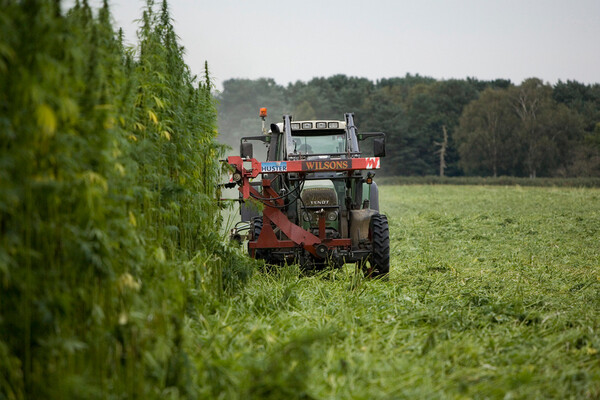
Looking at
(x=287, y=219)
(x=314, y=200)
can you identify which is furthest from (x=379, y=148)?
(x=287, y=219)

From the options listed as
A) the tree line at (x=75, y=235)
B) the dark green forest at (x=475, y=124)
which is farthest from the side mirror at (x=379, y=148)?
the dark green forest at (x=475, y=124)

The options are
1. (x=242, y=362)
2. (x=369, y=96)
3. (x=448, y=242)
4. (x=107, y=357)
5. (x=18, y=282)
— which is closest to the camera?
(x=18, y=282)

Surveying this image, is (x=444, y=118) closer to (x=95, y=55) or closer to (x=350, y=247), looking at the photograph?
(x=350, y=247)

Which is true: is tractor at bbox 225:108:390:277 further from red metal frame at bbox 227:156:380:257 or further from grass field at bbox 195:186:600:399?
grass field at bbox 195:186:600:399

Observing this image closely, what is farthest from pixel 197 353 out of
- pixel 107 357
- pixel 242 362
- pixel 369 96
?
pixel 369 96

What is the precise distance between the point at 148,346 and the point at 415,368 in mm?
1827

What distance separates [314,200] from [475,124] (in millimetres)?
64685

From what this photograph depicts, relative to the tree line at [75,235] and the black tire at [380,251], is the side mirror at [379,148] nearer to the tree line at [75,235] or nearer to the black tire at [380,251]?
the black tire at [380,251]

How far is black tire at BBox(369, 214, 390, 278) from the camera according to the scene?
9.49m

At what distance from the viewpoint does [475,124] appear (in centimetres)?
7150

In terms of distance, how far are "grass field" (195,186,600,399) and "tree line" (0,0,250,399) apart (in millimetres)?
466

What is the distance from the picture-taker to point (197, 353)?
15.5 ft

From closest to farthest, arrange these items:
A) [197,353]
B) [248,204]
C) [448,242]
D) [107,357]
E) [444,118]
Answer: [107,357]
[197,353]
[248,204]
[448,242]
[444,118]

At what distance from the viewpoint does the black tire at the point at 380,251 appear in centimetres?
949
